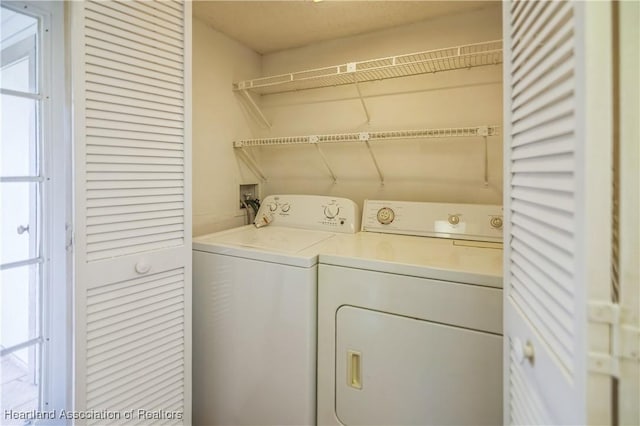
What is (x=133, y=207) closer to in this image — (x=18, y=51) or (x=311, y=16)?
(x=18, y=51)

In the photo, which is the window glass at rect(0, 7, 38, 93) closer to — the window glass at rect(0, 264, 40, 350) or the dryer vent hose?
the window glass at rect(0, 264, 40, 350)

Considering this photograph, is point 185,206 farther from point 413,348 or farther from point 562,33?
point 562,33

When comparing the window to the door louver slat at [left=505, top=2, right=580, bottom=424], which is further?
the window

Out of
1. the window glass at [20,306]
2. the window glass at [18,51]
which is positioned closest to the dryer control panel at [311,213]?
the window glass at [20,306]

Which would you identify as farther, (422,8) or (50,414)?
(422,8)

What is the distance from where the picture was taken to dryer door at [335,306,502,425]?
3.85 feet

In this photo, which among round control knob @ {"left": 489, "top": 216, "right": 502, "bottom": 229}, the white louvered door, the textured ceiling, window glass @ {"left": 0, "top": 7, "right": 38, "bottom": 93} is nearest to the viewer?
the white louvered door

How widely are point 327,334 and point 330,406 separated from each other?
33 centimetres

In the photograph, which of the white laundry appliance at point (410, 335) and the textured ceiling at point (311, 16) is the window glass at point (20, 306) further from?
the textured ceiling at point (311, 16)

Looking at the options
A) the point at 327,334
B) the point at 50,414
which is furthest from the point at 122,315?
the point at 327,334

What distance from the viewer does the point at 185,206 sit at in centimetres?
148

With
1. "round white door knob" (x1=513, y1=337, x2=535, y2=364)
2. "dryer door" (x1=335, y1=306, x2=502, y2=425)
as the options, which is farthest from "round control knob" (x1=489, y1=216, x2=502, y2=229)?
"round white door knob" (x1=513, y1=337, x2=535, y2=364)

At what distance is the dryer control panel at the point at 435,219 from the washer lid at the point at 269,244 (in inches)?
13.1

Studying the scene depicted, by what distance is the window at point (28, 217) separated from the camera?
113 centimetres
